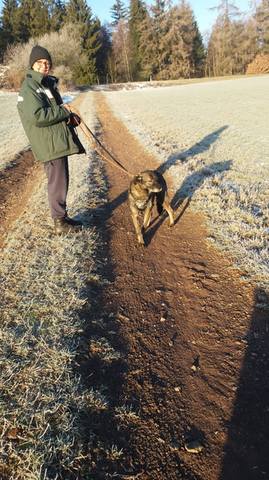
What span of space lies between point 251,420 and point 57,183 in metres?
3.58

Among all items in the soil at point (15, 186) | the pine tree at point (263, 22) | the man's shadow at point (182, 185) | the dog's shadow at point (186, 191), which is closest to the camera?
the dog's shadow at point (186, 191)

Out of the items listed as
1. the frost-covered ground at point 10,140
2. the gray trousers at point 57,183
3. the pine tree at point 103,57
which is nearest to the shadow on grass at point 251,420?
the gray trousers at point 57,183

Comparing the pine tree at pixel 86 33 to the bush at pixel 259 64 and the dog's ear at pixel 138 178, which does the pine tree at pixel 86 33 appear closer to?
the bush at pixel 259 64

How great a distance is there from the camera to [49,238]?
15.7 ft

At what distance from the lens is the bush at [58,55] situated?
4459cm

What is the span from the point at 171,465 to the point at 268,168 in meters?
7.49

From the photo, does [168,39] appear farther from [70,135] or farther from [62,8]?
[70,135]

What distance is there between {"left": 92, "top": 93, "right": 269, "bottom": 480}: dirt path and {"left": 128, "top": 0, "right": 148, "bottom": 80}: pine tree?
2535 inches

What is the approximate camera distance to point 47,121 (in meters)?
4.05

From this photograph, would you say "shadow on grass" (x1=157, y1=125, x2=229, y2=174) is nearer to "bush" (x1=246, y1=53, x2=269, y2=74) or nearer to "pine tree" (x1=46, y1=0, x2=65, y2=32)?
"bush" (x1=246, y1=53, x2=269, y2=74)

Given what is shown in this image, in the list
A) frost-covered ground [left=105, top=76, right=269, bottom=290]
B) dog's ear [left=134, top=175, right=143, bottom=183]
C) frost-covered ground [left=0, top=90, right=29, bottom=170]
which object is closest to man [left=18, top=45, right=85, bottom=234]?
dog's ear [left=134, top=175, right=143, bottom=183]

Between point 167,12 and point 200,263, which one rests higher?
point 167,12

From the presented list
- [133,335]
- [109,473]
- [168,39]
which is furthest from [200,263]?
[168,39]

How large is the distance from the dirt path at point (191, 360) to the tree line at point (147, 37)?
Result: 5900cm
